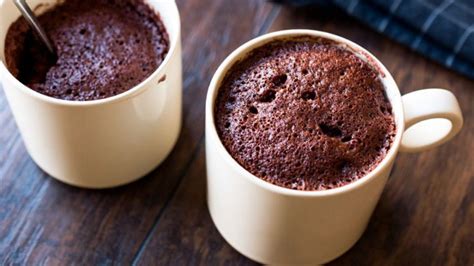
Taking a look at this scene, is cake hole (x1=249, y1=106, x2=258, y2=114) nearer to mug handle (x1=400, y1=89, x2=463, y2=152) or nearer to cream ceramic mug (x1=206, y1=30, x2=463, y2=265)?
cream ceramic mug (x1=206, y1=30, x2=463, y2=265)

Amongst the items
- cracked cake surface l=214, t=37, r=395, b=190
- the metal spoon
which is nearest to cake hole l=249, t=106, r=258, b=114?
cracked cake surface l=214, t=37, r=395, b=190

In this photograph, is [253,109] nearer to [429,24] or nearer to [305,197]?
[305,197]

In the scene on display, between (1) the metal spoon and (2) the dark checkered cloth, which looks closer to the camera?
(1) the metal spoon

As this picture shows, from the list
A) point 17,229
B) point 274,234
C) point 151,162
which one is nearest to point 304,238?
point 274,234

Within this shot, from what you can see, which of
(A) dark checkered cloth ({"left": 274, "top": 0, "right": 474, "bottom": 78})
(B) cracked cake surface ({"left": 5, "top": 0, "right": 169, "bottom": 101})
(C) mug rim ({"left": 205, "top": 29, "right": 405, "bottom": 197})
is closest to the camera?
(C) mug rim ({"left": 205, "top": 29, "right": 405, "bottom": 197})

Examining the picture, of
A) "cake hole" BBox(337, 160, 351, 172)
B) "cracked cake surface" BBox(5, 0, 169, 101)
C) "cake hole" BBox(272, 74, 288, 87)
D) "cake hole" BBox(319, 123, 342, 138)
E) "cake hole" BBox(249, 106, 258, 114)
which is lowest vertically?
"cracked cake surface" BBox(5, 0, 169, 101)

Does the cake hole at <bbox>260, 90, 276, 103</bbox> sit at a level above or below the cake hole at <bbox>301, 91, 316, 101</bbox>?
below

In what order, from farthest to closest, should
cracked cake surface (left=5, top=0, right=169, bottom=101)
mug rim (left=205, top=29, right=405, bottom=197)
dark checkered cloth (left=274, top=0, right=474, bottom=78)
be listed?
dark checkered cloth (left=274, top=0, right=474, bottom=78) < cracked cake surface (left=5, top=0, right=169, bottom=101) < mug rim (left=205, top=29, right=405, bottom=197)

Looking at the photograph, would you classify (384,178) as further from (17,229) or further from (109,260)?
(17,229)

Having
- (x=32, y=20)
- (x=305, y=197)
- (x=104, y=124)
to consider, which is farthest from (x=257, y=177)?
(x=32, y=20)
